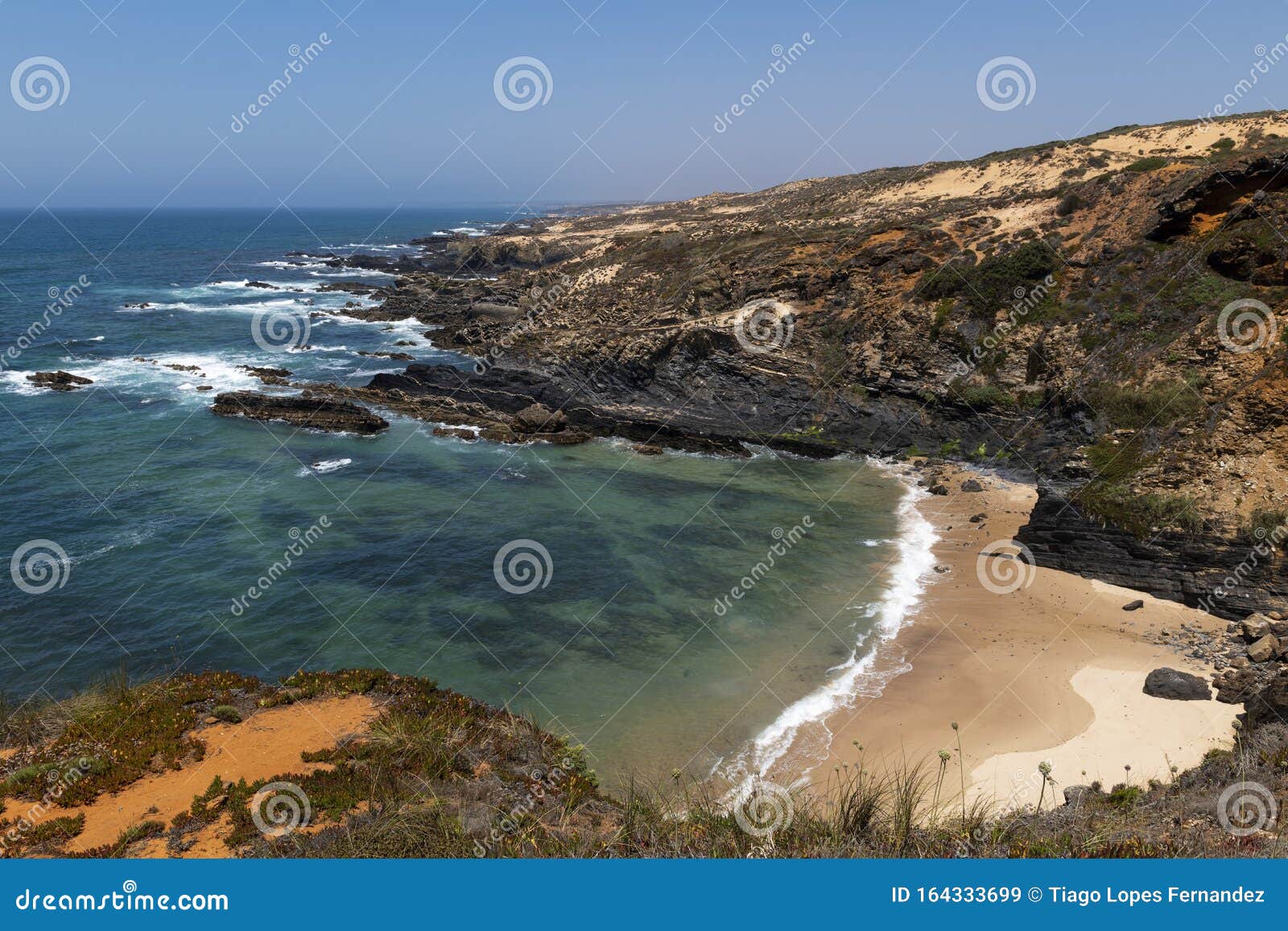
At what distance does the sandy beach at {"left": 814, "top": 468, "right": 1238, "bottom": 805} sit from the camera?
594 inches

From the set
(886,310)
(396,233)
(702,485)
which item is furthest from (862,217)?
(396,233)

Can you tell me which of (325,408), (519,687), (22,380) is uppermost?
(22,380)

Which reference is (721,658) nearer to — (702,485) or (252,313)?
(702,485)

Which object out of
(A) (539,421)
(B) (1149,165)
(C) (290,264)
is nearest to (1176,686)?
(A) (539,421)

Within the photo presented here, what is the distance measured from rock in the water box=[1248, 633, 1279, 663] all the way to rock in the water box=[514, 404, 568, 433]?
1192 inches

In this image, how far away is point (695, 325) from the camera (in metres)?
42.9

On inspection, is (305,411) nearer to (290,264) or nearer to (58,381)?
(58,381)

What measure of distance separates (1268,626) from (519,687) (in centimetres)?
1993

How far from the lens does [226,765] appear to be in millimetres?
12398

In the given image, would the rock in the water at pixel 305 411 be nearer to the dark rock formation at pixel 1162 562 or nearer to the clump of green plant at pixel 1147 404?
the dark rock formation at pixel 1162 562

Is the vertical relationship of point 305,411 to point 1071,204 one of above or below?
below

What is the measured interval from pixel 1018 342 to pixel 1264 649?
67.8ft

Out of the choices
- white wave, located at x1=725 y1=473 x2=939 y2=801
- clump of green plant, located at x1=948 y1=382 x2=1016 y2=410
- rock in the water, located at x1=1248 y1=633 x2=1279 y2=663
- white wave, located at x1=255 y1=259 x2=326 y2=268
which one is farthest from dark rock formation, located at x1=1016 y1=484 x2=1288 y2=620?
white wave, located at x1=255 y1=259 x2=326 y2=268

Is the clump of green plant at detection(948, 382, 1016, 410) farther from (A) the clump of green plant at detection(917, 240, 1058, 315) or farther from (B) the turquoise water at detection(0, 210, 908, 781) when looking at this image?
(B) the turquoise water at detection(0, 210, 908, 781)
